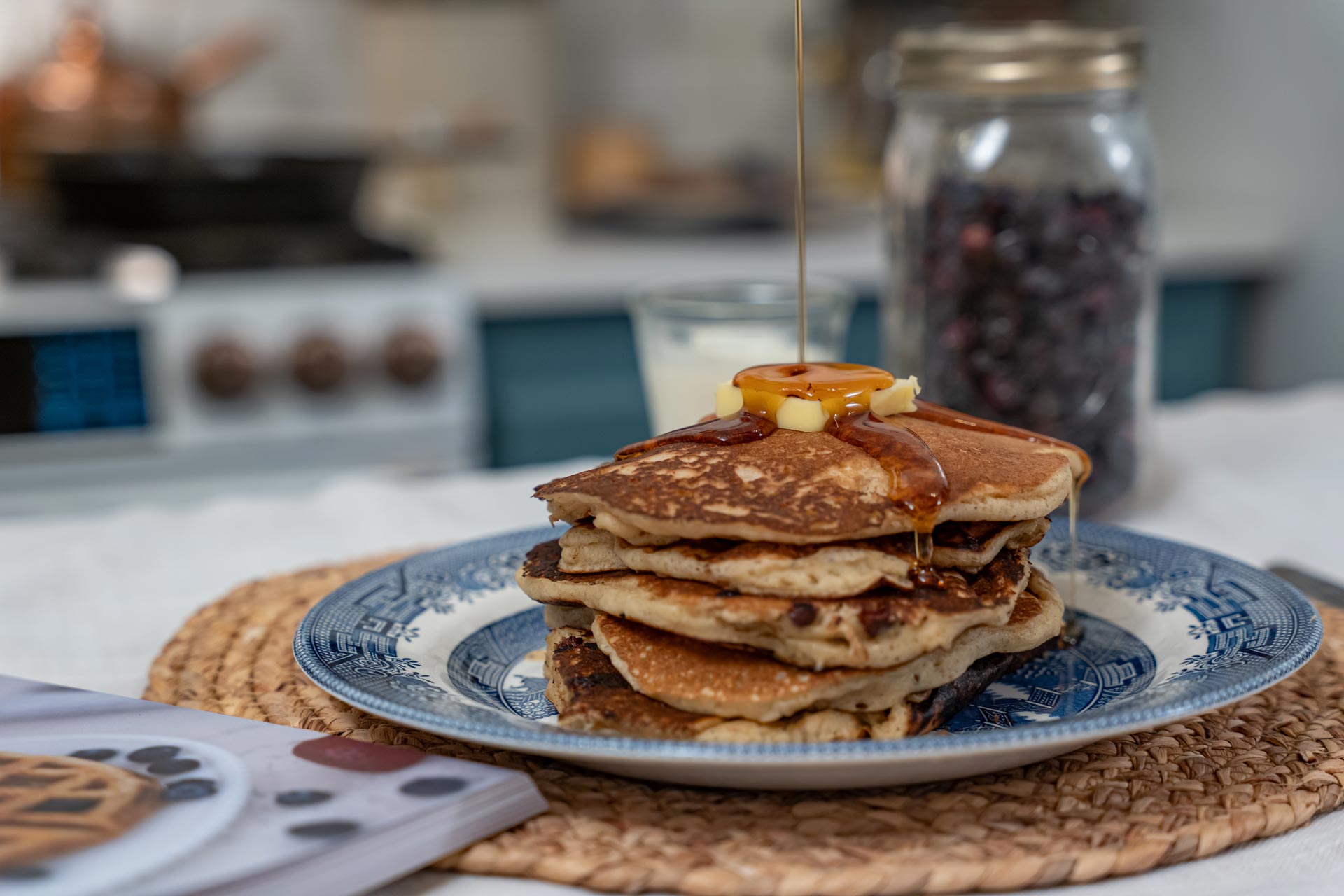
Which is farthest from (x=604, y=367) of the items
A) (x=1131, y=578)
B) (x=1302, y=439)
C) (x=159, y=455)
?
(x=1131, y=578)

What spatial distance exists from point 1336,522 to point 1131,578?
0.45m

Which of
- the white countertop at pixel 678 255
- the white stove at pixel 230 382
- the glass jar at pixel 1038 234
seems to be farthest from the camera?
the white countertop at pixel 678 255

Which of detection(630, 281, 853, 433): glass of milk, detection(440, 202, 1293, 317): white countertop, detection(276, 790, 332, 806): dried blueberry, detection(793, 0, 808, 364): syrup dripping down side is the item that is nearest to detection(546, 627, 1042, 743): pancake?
detection(276, 790, 332, 806): dried blueberry

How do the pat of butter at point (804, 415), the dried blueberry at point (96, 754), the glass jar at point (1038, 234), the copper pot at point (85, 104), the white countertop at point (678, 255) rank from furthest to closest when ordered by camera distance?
the copper pot at point (85, 104), the white countertop at point (678, 255), the glass jar at point (1038, 234), the pat of butter at point (804, 415), the dried blueberry at point (96, 754)

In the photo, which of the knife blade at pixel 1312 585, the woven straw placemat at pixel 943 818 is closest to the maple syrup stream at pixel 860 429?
the woven straw placemat at pixel 943 818

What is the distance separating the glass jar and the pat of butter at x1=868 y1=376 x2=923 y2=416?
392 millimetres

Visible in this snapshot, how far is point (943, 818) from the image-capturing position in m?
0.59

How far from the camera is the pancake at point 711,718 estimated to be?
604mm

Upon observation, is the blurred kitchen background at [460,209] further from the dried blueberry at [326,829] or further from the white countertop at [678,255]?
the dried blueberry at [326,829]

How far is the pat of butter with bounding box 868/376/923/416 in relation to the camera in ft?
2.46

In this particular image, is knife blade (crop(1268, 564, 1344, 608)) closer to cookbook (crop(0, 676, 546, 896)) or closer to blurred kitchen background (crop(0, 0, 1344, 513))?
cookbook (crop(0, 676, 546, 896))

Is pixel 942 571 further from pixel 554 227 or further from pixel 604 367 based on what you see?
pixel 554 227

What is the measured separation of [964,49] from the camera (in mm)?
1138

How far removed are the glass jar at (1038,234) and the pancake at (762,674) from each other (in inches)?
19.7
